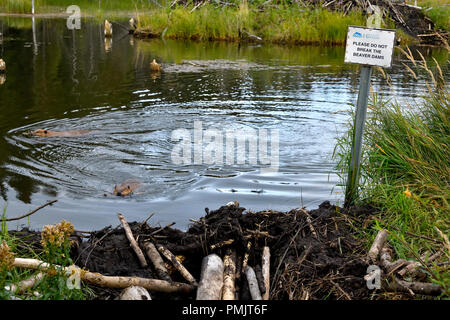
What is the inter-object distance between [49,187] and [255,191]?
2368 mm

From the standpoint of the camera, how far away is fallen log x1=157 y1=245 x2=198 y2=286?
381cm

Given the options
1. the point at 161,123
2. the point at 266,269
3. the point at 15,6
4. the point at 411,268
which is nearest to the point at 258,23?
the point at 15,6

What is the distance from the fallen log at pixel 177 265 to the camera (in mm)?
3808

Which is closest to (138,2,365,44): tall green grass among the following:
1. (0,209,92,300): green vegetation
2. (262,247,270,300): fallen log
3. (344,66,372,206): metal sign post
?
(344,66,372,206): metal sign post

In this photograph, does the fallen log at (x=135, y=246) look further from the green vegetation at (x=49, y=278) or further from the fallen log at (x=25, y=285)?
the fallen log at (x=25, y=285)

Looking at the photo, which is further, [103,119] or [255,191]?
[103,119]

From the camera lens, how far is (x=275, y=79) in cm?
1356

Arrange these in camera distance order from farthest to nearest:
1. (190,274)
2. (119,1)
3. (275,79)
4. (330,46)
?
(119,1)
(330,46)
(275,79)
(190,274)

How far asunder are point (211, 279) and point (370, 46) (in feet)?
8.07

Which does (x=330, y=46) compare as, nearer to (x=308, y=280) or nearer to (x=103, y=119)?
(x=103, y=119)

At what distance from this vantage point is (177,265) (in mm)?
3926

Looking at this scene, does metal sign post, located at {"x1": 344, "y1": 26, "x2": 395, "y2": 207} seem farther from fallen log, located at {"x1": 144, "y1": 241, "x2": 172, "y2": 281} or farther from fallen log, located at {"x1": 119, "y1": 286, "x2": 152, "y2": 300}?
fallen log, located at {"x1": 119, "y1": 286, "x2": 152, "y2": 300}

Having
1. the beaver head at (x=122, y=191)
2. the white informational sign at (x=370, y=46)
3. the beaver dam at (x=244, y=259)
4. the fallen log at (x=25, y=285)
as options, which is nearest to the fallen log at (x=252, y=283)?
the beaver dam at (x=244, y=259)
